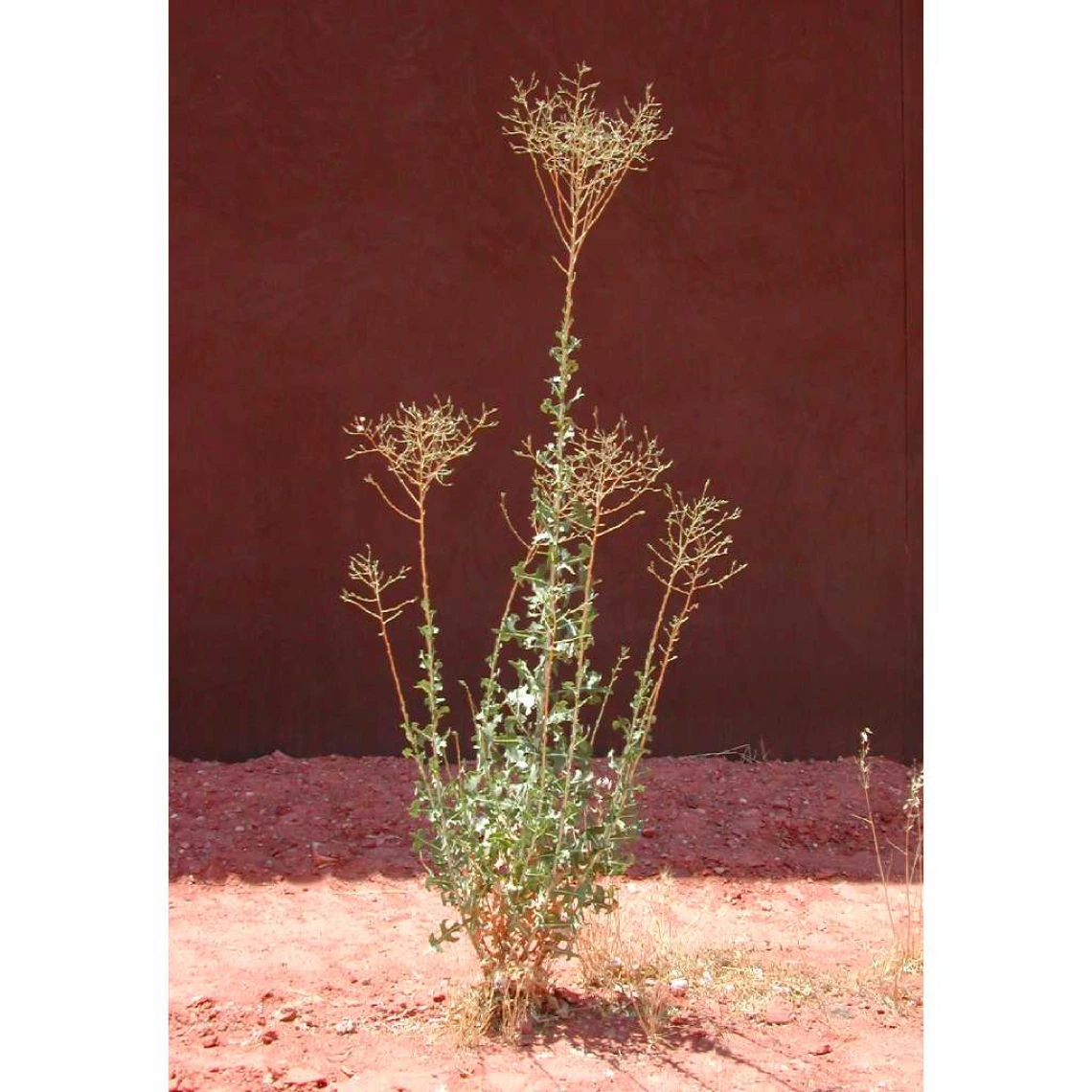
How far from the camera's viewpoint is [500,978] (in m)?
3.19

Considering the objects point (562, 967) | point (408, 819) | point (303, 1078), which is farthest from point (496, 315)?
point (303, 1078)

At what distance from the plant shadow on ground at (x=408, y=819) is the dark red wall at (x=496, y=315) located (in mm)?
213

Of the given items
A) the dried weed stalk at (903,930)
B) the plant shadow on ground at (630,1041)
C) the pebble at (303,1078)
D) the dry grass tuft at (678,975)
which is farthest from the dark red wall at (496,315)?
the pebble at (303,1078)

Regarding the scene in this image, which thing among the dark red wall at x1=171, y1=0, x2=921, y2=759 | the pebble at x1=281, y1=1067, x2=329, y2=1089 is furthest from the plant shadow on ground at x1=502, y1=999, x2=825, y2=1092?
the dark red wall at x1=171, y1=0, x2=921, y2=759

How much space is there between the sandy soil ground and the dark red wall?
0.46 m

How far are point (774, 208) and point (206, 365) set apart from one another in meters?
2.51

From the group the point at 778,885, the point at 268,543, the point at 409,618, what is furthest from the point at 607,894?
the point at 268,543

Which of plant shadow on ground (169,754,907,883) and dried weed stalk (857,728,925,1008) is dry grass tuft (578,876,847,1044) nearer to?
dried weed stalk (857,728,925,1008)

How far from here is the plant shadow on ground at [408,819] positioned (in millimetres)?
4527

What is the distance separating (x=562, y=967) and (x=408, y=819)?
141 cm

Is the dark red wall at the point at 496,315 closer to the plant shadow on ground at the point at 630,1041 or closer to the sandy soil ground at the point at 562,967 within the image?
the sandy soil ground at the point at 562,967

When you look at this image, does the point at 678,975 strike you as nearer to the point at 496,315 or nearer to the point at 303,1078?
the point at 303,1078

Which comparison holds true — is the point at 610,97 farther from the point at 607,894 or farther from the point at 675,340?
the point at 607,894

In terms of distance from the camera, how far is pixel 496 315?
18.1ft
